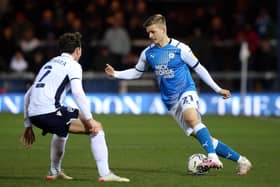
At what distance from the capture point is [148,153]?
1470 cm

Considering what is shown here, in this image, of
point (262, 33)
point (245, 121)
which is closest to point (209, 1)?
point (262, 33)

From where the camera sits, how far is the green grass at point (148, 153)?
435 inches

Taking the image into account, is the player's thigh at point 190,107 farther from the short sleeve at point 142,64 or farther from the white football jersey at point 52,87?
the white football jersey at point 52,87

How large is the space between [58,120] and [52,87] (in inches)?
15.2

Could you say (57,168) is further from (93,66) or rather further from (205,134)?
(93,66)

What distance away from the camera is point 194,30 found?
2506 cm


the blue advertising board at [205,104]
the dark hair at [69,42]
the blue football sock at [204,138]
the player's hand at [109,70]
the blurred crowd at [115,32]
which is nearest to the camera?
the dark hair at [69,42]

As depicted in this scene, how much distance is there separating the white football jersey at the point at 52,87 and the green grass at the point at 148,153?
2.91 feet

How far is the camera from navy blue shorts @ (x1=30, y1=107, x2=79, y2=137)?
34.6 feet

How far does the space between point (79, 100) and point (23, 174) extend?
77.5 inches

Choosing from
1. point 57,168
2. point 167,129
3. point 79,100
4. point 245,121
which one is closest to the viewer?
point 79,100

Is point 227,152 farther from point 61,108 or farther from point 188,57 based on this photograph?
point 61,108

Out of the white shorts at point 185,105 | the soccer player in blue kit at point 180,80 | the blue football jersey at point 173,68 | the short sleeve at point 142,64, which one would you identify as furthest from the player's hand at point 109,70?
the white shorts at point 185,105

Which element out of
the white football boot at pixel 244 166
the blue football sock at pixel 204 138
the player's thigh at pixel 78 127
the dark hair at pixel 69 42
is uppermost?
the dark hair at pixel 69 42
